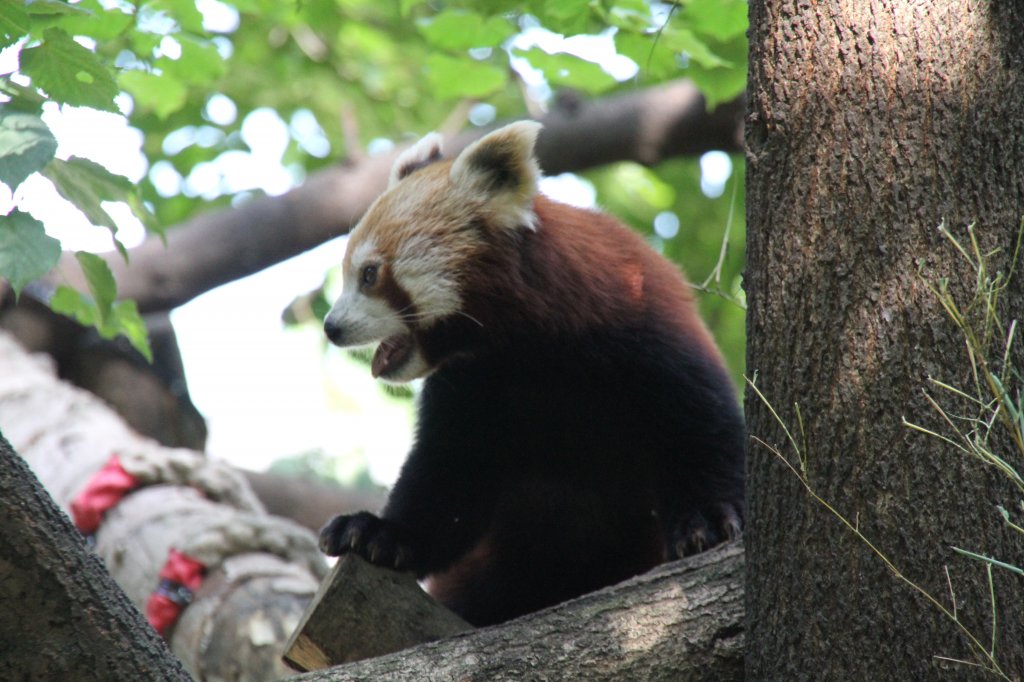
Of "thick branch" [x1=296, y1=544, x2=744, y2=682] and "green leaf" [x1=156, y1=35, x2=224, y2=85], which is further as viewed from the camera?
"green leaf" [x1=156, y1=35, x2=224, y2=85]

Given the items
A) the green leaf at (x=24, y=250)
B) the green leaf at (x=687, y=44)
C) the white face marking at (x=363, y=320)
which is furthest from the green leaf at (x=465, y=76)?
the green leaf at (x=24, y=250)

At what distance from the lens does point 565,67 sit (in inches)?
141

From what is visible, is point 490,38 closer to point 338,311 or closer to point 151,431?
point 338,311

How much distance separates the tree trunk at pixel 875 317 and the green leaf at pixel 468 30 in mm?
1665

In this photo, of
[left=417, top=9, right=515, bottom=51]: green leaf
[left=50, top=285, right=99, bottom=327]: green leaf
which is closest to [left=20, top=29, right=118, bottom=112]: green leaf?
[left=50, top=285, right=99, bottom=327]: green leaf

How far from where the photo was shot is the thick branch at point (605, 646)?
80.5 inches

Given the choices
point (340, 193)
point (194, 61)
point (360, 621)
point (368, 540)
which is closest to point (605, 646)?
point (360, 621)

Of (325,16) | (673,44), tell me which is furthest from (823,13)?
(325,16)

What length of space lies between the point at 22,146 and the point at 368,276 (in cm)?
150

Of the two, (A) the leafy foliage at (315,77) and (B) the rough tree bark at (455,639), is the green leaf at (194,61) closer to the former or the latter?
(A) the leafy foliage at (315,77)

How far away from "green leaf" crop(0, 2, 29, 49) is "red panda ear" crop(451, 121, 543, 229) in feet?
4.71

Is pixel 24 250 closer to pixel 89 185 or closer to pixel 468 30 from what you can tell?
pixel 89 185

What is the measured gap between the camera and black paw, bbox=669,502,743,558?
8.88 feet

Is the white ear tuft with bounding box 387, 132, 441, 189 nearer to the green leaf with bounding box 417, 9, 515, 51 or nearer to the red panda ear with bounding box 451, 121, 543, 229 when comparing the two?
the green leaf with bounding box 417, 9, 515, 51
